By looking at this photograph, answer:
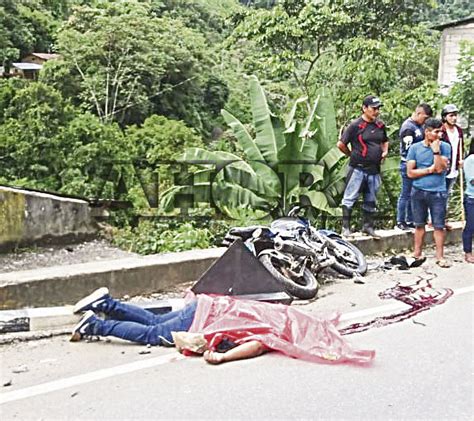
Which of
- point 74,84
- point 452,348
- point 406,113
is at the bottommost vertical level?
point 452,348

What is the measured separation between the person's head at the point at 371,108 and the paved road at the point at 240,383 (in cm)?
342

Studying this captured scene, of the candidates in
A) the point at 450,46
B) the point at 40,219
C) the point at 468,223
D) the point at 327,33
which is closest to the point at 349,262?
the point at 468,223

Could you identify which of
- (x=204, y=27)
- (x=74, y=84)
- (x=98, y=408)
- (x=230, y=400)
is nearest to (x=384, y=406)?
(x=230, y=400)

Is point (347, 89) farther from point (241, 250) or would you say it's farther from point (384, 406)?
point (384, 406)

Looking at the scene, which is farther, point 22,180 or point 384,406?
point 22,180

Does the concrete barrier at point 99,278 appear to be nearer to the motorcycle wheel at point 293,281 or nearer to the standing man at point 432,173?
the motorcycle wheel at point 293,281

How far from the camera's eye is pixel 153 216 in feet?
30.5

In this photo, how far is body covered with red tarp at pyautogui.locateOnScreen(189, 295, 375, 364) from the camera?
4.36 metres

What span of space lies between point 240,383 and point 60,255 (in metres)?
4.36

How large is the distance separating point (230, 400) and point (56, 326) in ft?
6.17

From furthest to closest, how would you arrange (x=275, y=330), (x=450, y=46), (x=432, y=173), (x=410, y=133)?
1. (x=450, y=46)
2. (x=410, y=133)
3. (x=432, y=173)
4. (x=275, y=330)

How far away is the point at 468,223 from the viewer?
7910 millimetres

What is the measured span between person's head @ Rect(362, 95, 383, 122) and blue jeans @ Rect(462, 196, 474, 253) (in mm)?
1534

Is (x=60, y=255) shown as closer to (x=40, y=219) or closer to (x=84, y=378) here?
(x=40, y=219)
